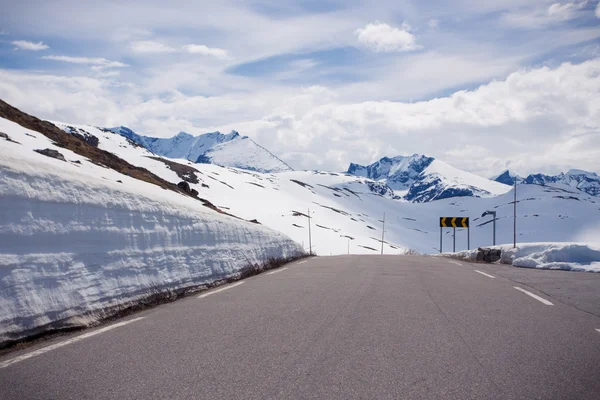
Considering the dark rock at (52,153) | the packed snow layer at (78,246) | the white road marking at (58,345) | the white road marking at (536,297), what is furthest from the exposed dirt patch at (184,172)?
the white road marking at (58,345)

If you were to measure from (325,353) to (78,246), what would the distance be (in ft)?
12.3

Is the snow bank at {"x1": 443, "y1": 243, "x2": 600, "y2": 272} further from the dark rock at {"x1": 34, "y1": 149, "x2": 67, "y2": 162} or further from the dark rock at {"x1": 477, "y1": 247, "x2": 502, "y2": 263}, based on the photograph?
the dark rock at {"x1": 34, "y1": 149, "x2": 67, "y2": 162}

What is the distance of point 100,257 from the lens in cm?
697

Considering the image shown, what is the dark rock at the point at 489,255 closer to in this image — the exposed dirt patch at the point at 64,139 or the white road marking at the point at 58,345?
the white road marking at the point at 58,345

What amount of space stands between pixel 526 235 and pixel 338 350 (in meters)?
172

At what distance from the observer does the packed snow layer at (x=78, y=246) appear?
18.0ft

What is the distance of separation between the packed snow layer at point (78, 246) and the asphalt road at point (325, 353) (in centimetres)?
51

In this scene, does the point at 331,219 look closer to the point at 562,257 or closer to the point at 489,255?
the point at 489,255

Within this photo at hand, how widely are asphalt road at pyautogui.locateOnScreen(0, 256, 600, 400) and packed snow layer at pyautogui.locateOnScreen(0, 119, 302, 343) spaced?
0.51 meters

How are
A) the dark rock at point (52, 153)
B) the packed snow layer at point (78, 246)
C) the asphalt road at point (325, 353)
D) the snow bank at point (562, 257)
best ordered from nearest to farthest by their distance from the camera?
the asphalt road at point (325, 353) → the packed snow layer at point (78, 246) → the snow bank at point (562, 257) → the dark rock at point (52, 153)

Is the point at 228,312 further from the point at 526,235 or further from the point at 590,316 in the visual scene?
the point at 526,235

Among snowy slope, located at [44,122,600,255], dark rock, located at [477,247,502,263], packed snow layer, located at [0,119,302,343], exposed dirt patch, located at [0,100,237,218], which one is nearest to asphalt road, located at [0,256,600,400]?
packed snow layer, located at [0,119,302,343]

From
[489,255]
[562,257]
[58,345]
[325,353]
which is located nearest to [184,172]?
[489,255]

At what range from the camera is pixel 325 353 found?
4.82m
